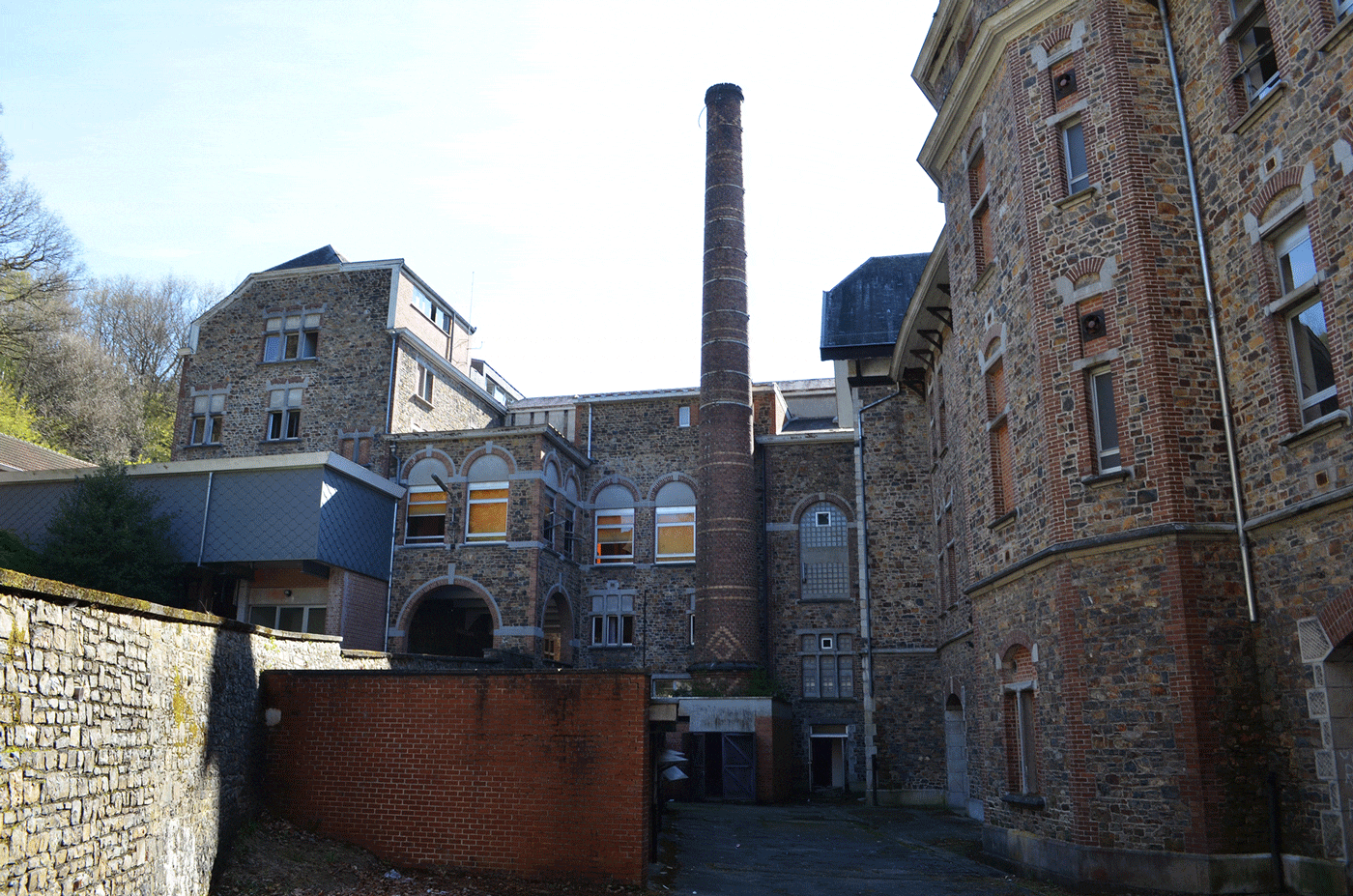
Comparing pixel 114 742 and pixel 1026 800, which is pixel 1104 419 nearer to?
pixel 1026 800

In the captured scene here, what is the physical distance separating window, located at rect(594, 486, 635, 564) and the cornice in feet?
54.5

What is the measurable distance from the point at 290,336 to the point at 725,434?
14.4m

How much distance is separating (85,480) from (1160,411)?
74.3 ft

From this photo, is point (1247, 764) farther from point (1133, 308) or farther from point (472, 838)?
point (472, 838)

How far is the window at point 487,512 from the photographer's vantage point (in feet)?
94.0

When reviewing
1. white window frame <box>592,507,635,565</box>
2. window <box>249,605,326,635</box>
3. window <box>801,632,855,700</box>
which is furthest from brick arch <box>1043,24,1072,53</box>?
white window frame <box>592,507,635,565</box>

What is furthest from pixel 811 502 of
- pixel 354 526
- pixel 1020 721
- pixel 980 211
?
pixel 1020 721

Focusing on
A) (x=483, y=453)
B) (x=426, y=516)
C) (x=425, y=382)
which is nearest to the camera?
(x=426, y=516)

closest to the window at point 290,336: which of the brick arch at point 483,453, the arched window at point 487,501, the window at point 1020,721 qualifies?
the brick arch at point 483,453

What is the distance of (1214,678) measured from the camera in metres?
11.3

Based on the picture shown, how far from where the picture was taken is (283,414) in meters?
31.2

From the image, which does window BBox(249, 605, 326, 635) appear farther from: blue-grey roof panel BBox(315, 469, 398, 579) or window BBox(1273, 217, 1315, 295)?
window BBox(1273, 217, 1315, 295)

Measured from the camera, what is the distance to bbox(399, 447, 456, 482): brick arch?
96.4 ft

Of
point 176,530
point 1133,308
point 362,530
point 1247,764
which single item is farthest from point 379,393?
point 1247,764
